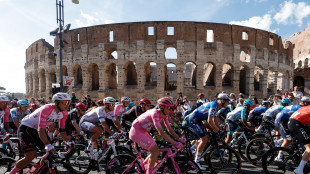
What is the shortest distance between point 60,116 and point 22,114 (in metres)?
3.29

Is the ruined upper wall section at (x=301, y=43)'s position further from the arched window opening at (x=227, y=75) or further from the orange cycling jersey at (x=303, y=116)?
the orange cycling jersey at (x=303, y=116)

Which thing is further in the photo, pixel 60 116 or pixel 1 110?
pixel 1 110

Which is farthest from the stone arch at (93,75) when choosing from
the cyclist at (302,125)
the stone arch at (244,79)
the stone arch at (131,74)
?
the cyclist at (302,125)

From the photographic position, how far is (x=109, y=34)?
19266mm

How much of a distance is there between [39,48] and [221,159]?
90.4 ft

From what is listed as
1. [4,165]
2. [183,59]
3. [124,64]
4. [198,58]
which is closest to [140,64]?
[124,64]

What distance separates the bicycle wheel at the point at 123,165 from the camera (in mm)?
3438

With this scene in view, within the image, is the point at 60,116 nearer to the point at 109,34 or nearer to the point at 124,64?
the point at 124,64

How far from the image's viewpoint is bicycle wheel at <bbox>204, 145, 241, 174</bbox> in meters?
4.15

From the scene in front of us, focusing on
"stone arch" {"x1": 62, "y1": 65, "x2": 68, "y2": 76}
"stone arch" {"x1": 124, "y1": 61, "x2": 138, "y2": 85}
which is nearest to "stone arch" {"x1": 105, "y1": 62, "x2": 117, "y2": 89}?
"stone arch" {"x1": 124, "y1": 61, "x2": 138, "y2": 85}

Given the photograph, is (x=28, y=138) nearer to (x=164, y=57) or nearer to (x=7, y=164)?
(x=7, y=164)

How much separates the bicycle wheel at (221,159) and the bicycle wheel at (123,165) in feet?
5.71

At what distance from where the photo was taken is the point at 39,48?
80.2ft

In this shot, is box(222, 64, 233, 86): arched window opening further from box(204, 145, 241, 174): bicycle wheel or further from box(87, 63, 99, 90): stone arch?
box(204, 145, 241, 174): bicycle wheel
